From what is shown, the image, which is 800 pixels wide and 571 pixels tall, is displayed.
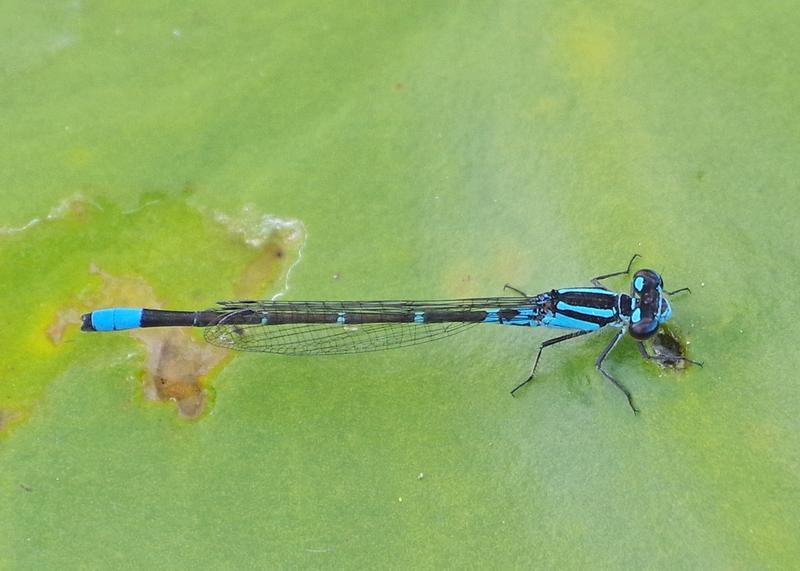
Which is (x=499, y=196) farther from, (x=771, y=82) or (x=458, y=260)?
(x=771, y=82)

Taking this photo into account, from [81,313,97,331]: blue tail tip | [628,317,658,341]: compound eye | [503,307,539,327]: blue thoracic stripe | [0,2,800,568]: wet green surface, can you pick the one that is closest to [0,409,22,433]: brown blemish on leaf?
[0,2,800,568]: wet green surface

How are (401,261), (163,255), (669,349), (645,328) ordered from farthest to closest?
(163,255) → (401,261) → (669,349) → (645,328)

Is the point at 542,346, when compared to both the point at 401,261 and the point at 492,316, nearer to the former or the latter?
the point at 492,316

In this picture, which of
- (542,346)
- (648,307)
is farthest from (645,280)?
(542,346)

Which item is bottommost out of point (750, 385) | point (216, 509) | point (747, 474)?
point (216, 509)

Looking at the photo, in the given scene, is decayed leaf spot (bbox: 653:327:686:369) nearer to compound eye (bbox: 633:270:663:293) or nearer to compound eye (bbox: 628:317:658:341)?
compound eye (bbox: 628:317:658:341)

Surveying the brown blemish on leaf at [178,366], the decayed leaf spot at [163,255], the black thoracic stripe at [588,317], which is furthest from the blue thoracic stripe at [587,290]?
the brown blemish on leaf at [178,366]

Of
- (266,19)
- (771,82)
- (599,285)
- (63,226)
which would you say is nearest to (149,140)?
(63,226)
